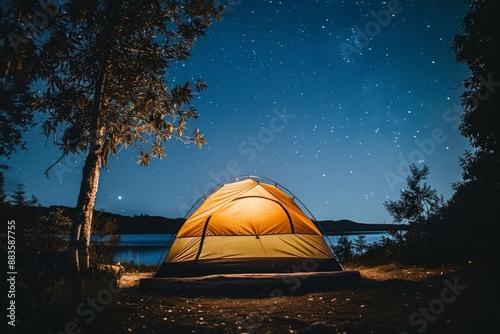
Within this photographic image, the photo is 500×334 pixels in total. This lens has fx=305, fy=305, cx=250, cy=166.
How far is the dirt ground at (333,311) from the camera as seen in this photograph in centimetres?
437

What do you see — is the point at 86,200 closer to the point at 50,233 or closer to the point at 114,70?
the point at 114,70

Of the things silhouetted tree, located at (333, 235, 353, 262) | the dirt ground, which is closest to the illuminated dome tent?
the dirt ground

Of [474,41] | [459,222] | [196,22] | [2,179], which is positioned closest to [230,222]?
[196,22]

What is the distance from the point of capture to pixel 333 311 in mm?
5328

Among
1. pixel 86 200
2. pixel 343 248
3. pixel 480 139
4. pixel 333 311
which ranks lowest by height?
pixel 343 248

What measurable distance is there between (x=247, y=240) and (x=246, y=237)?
91 millimetres

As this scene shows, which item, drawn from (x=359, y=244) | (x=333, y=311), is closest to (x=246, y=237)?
(x=333, y=311)

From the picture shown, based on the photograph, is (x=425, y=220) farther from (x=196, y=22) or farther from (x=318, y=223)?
(x=196, y=22)

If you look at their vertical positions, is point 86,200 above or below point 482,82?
below

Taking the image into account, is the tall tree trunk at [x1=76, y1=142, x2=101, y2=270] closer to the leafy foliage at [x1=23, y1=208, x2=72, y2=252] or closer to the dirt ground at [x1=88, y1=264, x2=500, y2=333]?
the dirt ground at [x1=88, y1=264, x2=500, y2=333]

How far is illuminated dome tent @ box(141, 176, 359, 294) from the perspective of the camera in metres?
7.70

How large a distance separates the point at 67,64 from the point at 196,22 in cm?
313

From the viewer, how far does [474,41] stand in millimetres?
11188

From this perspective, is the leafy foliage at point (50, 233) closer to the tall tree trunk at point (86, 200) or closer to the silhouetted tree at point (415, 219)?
the tall tree trunk at point (86, 200)
